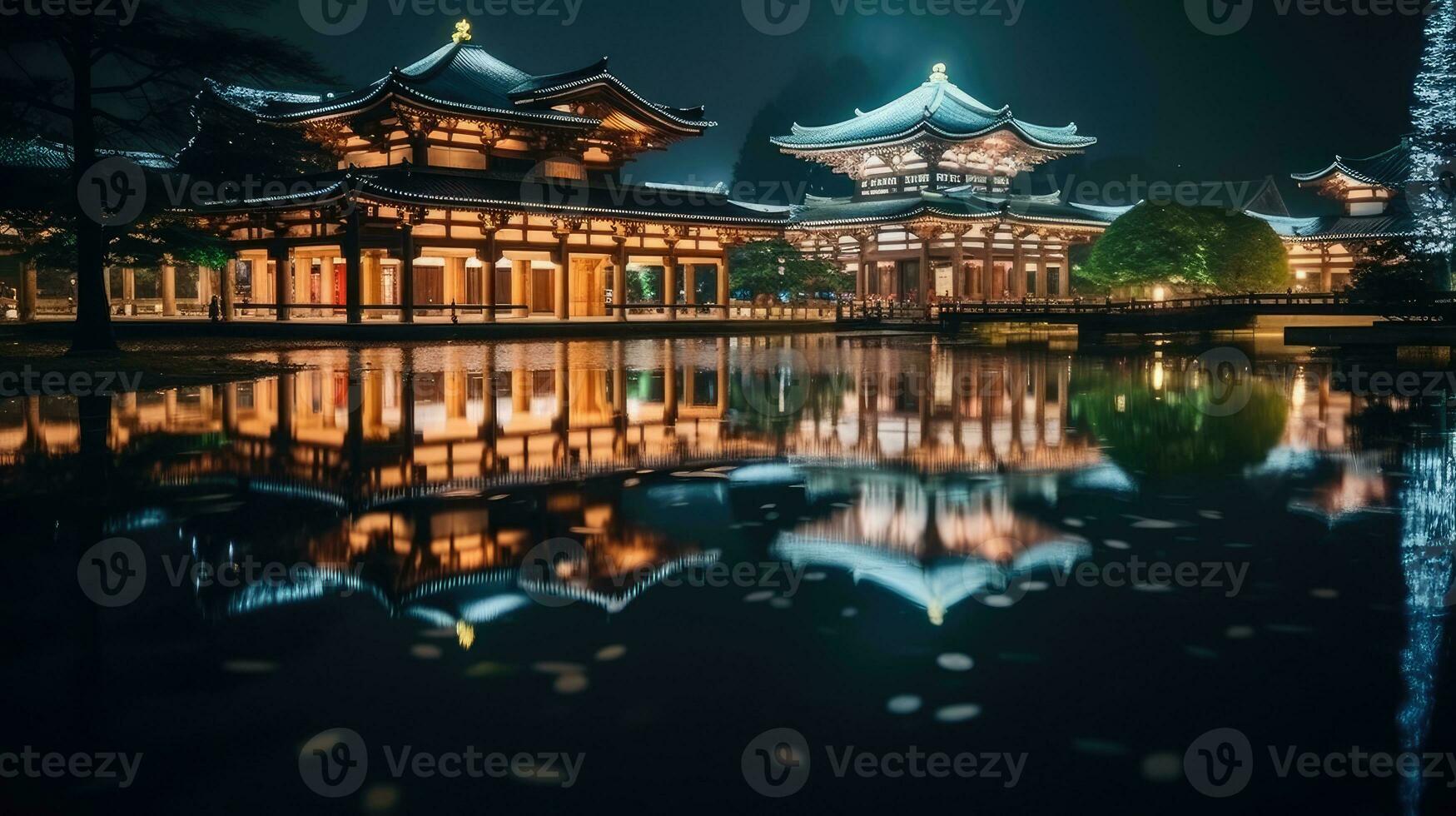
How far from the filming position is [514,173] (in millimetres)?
46094

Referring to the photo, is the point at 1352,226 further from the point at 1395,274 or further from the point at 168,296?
the point at 168,296

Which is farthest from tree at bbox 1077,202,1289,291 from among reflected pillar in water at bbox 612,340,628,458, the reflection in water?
the reflection in water

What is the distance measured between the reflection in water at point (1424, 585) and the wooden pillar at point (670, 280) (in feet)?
132

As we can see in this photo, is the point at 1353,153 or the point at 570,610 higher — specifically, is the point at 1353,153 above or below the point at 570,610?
above

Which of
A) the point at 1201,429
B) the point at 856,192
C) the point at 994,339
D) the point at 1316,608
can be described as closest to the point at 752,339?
the point at 994,339

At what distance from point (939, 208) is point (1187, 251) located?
12104 millimetres

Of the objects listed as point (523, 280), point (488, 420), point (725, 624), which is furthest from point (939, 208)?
point (725, 624)

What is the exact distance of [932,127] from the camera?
57156 millimetres

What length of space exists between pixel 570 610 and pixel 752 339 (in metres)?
37.9

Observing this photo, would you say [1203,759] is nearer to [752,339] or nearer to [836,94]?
[752,339]

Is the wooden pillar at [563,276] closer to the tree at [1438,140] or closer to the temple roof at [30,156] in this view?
the temple roof at [30,156]

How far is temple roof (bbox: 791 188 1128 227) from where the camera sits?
55594 millimetres

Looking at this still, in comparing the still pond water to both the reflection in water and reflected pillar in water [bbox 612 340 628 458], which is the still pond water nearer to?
the reflection in water

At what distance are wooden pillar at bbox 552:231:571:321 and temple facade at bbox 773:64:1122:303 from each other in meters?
16.5
